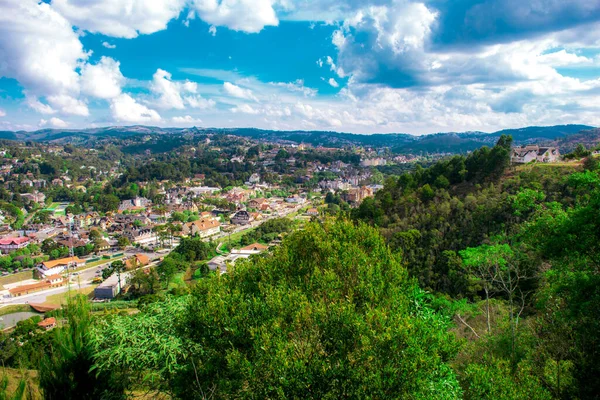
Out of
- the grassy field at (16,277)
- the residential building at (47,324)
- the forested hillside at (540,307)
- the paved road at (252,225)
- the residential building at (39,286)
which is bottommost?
the grassy field at (16,277)

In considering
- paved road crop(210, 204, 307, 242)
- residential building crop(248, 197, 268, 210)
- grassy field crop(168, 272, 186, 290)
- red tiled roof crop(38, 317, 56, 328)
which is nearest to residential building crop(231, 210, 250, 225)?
paved road crop(210, 204, 307, 242)

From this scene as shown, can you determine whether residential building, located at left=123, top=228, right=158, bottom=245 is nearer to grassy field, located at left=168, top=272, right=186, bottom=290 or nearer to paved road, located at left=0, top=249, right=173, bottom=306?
paved road, located at left=0, top=249, right=173, bottom=306

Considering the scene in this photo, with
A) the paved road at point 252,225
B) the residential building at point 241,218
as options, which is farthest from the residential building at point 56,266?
the residential building at point 241,218

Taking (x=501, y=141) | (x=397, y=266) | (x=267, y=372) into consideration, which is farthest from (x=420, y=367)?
(x=501, y=141)

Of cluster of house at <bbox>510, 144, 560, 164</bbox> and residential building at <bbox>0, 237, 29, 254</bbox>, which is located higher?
cluster of house at <bbox>510, 144, 560, 164</bbox>

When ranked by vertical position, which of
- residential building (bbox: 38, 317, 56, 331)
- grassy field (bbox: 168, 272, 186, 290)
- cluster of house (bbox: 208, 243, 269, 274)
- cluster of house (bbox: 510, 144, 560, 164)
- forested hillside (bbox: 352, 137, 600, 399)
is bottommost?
grassy field (bbox: 168, 272, 186, 290)

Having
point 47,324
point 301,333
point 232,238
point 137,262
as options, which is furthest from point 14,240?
point 301,333

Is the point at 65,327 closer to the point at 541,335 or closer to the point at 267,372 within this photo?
the point at 267,372

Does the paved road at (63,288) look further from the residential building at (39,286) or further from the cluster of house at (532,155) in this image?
the cluster of house at (532,155)

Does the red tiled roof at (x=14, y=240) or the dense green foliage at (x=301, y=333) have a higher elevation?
the dense green foliage at (x=301, y=333)
